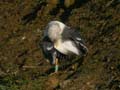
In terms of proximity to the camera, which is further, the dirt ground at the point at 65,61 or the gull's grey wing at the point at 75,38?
the gull's grey wing at the point at 75,38

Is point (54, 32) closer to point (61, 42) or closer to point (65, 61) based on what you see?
point (61, 42)

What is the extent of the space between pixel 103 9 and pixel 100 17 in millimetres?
371

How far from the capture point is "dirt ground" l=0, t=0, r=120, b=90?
9.52 m

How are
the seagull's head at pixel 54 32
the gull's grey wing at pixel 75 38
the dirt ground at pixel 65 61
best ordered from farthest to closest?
the gull's grey wing at pixel 75 38 → the seagull's head at pixel 54 32 → the dirt ground at pixel 65 61

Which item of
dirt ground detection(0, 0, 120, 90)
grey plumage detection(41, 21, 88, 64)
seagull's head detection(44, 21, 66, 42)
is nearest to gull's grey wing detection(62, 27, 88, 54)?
grey plumage detection(41, 21, 88, 64)

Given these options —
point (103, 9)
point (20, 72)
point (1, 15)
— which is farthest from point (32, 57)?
point (1, 15)

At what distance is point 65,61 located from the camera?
1067 cm

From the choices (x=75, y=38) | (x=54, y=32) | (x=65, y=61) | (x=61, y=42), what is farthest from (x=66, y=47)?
(x=65, y=61)

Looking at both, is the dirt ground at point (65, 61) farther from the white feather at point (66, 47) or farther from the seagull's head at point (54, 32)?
the seagull's head at point (54, 32)

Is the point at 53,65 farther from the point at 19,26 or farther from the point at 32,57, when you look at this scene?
the point at 19,26

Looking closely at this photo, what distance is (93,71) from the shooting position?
9586 mm

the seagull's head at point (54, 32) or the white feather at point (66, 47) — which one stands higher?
the seagull's head at point (54, 32)

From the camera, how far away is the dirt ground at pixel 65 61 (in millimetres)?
9523

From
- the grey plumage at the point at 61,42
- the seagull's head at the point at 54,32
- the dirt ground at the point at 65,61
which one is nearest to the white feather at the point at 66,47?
the grey plumage at the point at 61,42
